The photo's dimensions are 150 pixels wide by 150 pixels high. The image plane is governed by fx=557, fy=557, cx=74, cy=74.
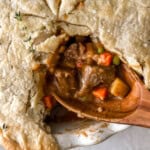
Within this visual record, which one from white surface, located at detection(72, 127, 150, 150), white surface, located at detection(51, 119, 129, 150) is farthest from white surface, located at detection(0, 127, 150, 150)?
white surface, located at detection(51, 119, 129, 150)

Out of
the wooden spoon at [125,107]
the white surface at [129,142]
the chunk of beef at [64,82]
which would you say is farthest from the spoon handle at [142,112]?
the white surface at [129,142]

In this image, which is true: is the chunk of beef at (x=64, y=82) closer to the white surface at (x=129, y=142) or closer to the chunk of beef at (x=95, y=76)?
the chunk of beef at (x=95, y=76)

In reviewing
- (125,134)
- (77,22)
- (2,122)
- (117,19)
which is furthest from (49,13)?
(125,134)

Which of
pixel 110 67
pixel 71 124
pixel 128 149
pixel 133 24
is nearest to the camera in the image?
pixel 133 24

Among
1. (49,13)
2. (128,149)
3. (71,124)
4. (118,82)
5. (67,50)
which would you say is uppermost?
(49,13)

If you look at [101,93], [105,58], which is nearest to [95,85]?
[101,93]

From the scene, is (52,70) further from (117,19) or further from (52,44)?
(117,19)
